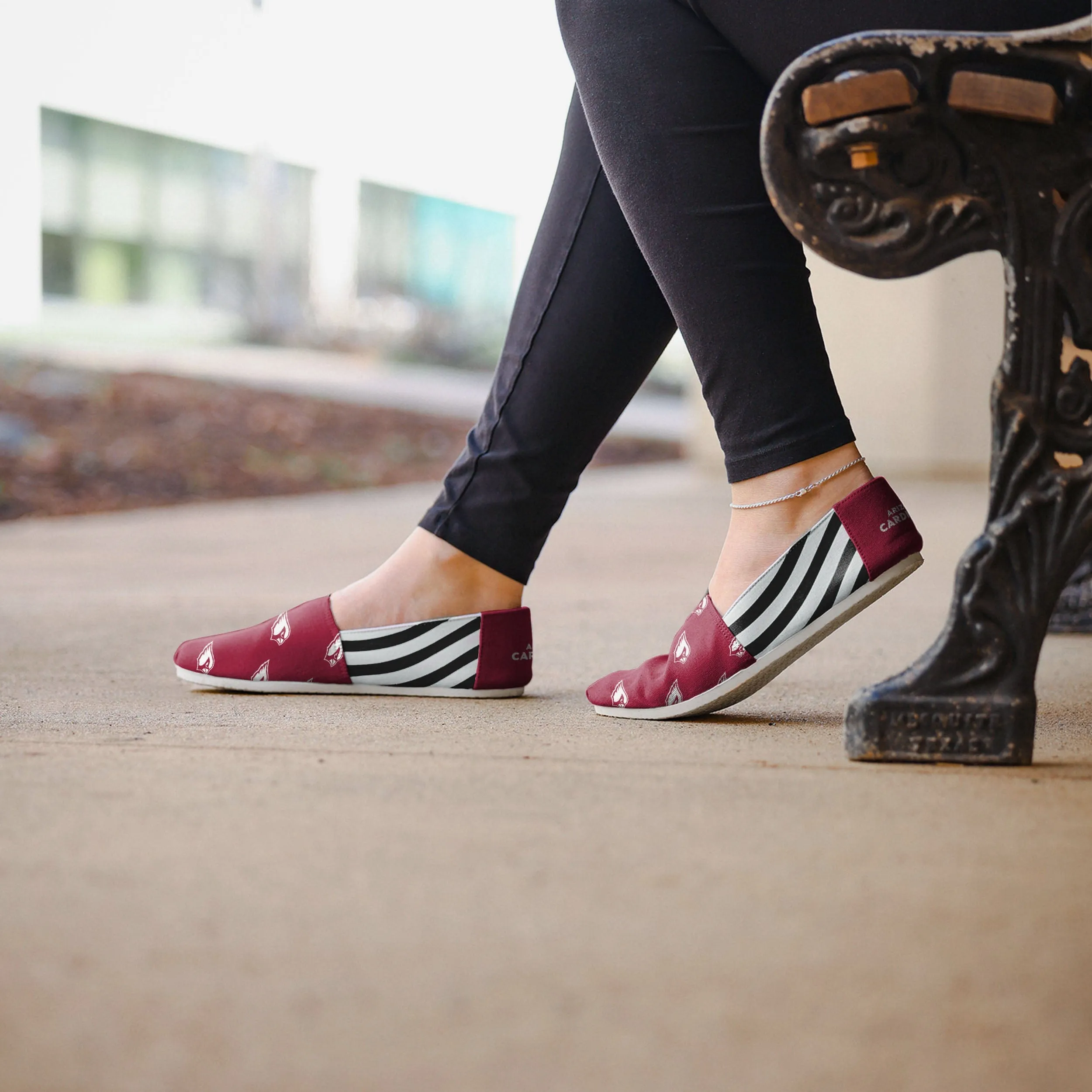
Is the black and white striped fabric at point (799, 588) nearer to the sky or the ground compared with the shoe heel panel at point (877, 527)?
nearer to the ground

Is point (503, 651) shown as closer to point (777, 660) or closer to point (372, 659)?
point (372, 659)

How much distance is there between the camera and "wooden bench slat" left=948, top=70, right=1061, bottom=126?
86 cm

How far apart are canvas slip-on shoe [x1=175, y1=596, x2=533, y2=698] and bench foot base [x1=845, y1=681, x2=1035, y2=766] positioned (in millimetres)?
443

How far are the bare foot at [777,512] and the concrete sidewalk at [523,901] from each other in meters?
0.14

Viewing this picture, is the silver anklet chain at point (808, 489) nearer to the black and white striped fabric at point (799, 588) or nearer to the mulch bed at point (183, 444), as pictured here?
the black and white striped fabric at point (799, 588)

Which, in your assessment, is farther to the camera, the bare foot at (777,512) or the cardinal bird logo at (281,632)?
the cardinal bird logo at (281,632)

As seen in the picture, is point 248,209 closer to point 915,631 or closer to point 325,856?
point 915,631

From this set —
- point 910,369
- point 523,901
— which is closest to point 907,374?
point 910,369

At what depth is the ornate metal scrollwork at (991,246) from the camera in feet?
2.88

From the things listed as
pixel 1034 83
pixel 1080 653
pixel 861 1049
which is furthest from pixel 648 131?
pixel 1080 653

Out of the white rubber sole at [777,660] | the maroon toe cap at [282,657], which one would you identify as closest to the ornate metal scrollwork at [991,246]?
the white rubber sole at [777,660]

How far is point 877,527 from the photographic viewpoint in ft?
3.51

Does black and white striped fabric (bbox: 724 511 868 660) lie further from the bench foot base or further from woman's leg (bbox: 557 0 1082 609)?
the bench foot base

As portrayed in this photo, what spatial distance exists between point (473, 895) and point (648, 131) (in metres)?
0.67
